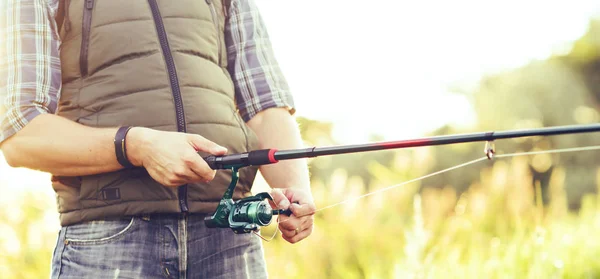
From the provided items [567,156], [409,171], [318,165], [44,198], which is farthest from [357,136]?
[567,156]

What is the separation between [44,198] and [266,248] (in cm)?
196

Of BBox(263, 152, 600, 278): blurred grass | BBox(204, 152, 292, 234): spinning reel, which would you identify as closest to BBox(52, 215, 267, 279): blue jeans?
BBox(204, 152, 292, 234): spinning reel

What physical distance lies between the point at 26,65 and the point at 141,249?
0.57 meters

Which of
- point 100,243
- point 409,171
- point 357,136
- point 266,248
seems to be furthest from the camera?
point 357,136

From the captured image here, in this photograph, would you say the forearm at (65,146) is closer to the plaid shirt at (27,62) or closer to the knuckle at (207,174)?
the plaid shirt at (27,62)

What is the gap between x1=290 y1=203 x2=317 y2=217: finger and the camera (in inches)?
85.1

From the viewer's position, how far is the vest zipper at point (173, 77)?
202 cm

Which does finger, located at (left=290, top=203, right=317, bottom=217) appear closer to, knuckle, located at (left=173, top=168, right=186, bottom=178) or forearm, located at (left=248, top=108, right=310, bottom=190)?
forearm, located at (left=248, top=108, right=310, bottom=190)

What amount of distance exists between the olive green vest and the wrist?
0.09 meters

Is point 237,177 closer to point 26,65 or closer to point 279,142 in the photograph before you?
point 279,142

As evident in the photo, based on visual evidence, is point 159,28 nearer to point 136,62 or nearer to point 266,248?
point 136,62

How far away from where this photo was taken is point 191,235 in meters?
2.04

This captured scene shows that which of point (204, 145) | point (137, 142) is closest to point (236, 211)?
point (204, 145)

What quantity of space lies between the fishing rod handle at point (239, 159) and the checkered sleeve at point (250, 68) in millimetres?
470
